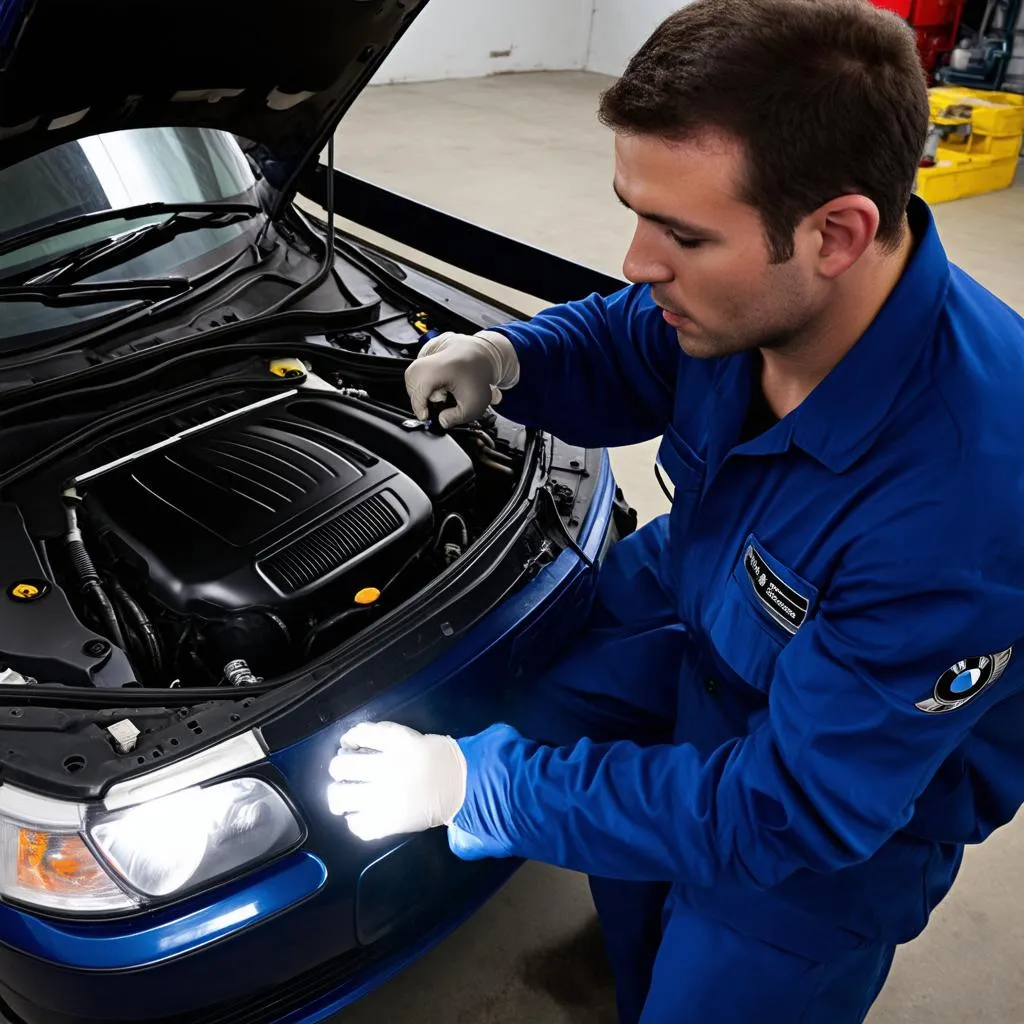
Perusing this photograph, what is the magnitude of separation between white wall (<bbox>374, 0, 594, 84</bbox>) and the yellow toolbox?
3.71 meters

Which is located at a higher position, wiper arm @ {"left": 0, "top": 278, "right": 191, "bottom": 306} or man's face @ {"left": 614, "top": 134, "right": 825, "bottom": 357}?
man's face @ {"left": 614, "top": 134, "right": 825, "bottom": 357}

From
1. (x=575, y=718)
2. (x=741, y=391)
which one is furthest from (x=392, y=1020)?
(x=741, y=391)

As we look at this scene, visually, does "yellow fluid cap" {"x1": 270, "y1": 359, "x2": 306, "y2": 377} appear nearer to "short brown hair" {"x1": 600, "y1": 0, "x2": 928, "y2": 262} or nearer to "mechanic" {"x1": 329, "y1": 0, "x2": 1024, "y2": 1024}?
"mechanic" {"x1": 329, "y1": 0, "x2": 1024, "y2": 1024}

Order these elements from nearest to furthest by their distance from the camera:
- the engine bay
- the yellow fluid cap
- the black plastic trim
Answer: the engine bay, the yellow fluid cap, the black plastic trim

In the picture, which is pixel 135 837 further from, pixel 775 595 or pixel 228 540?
pixel 775 595

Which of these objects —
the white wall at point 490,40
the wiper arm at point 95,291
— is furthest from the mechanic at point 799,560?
the white wall at point 490,40

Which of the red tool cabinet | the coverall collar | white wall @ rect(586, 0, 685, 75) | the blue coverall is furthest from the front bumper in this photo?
white wall @ rect(586, 0, 685, 75)

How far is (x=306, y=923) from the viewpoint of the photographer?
135cm

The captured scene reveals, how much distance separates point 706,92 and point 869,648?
64 cm

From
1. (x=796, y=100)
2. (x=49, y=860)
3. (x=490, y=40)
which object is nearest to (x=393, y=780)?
(x=49, y=860)

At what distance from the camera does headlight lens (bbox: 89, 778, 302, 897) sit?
122cm

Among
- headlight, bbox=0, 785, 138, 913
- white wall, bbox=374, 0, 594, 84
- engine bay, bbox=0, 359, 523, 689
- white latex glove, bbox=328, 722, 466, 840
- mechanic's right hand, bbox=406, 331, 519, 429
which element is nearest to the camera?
headlight, bbox=0, 785, 138, 913

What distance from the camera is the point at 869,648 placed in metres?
1.17

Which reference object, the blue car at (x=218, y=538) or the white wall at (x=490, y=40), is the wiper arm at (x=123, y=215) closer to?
the blue car at (x=218, y=538)
